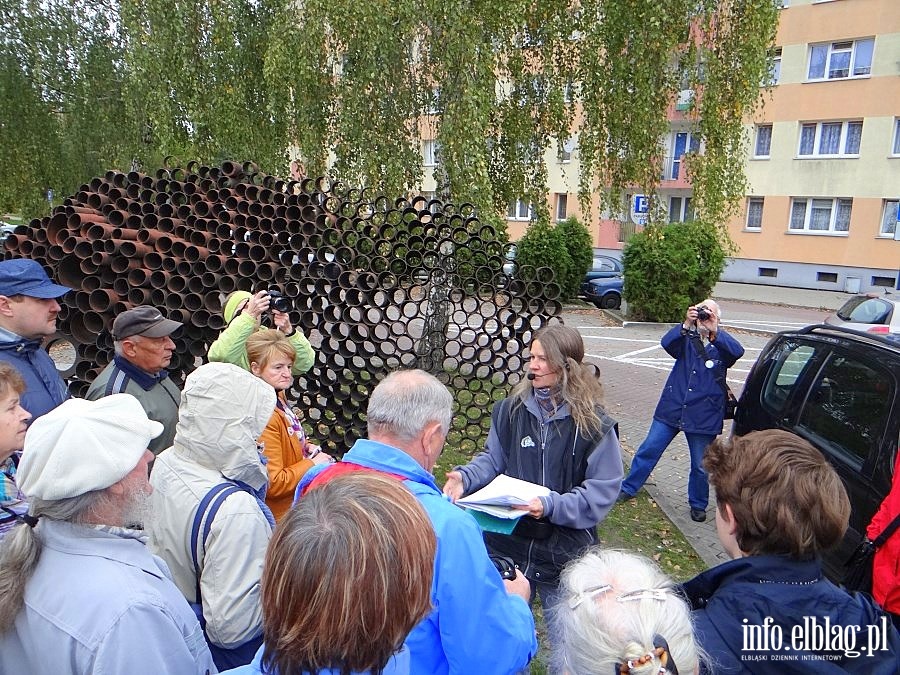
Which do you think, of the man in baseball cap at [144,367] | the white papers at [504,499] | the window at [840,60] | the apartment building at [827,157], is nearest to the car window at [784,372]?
the white papers at [504,499]

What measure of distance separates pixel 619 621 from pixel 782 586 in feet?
2.30

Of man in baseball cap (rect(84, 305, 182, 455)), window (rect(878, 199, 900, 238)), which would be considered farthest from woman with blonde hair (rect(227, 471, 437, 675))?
window (rect(878, 199, 900, 238))

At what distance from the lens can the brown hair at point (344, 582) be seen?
1183mm

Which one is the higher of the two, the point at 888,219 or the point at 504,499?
the point at 888,219

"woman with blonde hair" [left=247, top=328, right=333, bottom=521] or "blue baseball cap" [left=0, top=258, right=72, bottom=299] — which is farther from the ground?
"blue baseball cap" [left=0, top=258, right=72, bottom=299]

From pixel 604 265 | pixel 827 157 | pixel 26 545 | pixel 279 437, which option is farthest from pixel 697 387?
pixel 827 157

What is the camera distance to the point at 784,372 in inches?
172

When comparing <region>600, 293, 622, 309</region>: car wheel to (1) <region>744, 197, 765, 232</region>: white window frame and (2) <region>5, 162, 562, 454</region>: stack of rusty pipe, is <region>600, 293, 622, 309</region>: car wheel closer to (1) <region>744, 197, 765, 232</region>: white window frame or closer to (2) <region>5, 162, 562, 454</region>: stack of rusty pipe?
(1) <region>744, 197, 765, 232</region>: white window frame

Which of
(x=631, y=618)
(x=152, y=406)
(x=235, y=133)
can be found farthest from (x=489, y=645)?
(x=235, y=133)

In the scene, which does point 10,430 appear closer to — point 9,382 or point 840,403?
point 9,382

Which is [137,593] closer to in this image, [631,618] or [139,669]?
[139,669]

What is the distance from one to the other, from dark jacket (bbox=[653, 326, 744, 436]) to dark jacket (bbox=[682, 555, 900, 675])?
329cm

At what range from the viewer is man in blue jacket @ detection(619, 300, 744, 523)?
4.93 metres

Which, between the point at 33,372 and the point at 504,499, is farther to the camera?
the point at 33,372
